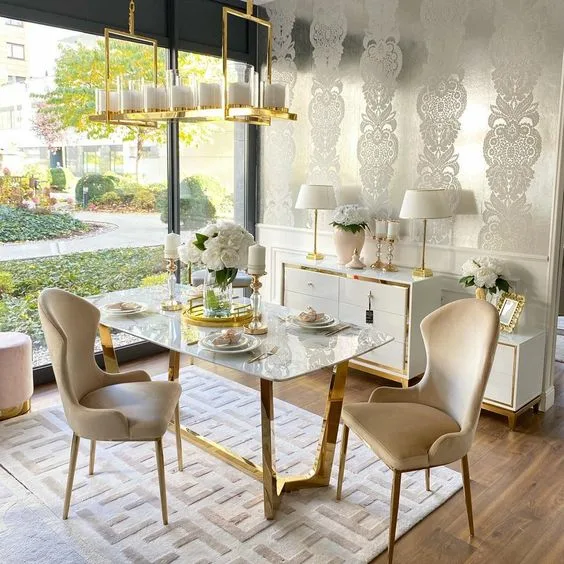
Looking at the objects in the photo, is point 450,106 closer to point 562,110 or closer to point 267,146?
point 562,110

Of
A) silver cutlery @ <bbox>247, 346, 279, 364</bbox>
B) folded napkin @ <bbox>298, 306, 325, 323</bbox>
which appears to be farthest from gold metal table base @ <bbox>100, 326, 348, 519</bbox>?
folded napkin @ <bbox>298, 306, 325, 323</bbox>

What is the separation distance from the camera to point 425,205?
394cm

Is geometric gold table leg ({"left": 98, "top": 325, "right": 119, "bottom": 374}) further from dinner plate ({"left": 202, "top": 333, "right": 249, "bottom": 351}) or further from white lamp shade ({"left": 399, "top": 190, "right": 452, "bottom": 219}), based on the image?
white lamp shade ({"left": 399, "top": 190, "right": 452, "bottom": 219})

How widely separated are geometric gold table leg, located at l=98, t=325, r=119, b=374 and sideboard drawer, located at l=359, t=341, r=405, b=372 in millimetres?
1730

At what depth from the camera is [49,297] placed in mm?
2676

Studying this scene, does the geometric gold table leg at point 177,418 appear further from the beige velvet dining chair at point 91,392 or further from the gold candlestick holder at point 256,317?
the gold candlestick holder at point 256,317

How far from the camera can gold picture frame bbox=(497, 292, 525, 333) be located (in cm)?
377

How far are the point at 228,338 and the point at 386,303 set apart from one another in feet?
5.77

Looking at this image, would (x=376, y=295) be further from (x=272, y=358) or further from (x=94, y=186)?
(x=94, y=186)

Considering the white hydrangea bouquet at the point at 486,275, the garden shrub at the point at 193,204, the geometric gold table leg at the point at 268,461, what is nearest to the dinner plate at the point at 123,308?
the geometric gold table leg at the point at 268,461

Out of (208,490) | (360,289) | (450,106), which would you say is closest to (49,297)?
(208,490)

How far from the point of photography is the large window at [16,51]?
12.7 feet

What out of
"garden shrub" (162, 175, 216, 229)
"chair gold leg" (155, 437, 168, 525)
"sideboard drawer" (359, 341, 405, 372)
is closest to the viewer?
"chair gold leg" (155, 437, 168, 525)

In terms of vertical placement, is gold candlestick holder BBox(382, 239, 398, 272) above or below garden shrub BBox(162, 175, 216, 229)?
below
